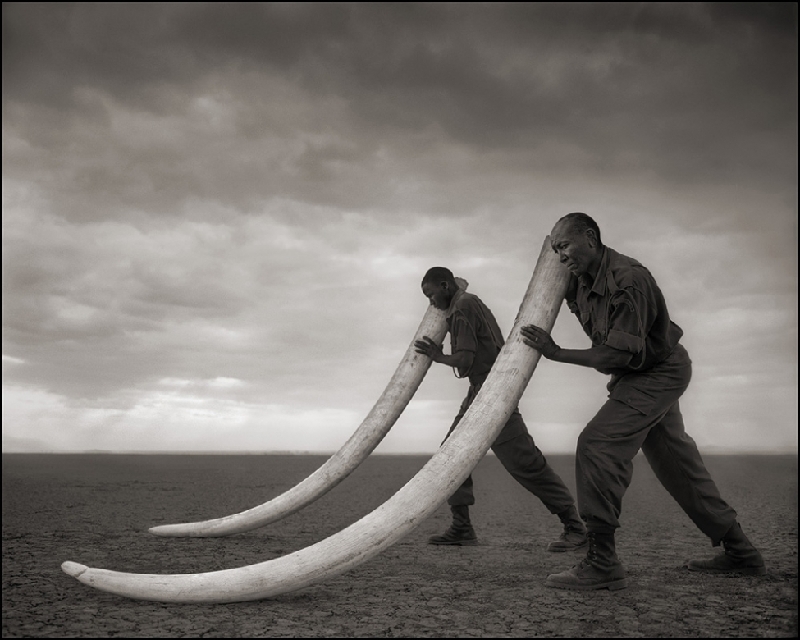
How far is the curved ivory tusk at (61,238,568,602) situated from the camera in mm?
2738

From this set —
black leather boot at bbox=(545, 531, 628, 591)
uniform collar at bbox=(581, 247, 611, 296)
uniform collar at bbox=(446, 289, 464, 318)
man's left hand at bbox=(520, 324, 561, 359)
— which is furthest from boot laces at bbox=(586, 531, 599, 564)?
uniform collar at bbox=(446, 289, 464, 318)

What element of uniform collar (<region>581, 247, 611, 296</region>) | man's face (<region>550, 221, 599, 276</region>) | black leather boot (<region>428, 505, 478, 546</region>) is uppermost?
man's face (<region>550, 221, 599, 276</region>)

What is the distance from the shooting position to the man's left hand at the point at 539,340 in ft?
10.1

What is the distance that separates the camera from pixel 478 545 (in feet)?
15.7

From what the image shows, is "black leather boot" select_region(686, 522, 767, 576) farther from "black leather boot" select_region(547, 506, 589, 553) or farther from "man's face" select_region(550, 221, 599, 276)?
"man's face" select_region(550, 221, 599, 276)

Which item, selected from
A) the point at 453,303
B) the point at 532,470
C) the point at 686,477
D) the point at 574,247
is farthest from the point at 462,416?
the point at 574,247

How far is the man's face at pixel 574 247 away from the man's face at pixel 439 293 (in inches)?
58.1

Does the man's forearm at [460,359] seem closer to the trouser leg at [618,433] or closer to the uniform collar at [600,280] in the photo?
the trouser leg at [618,433]

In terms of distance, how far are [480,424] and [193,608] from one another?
4.31 feet

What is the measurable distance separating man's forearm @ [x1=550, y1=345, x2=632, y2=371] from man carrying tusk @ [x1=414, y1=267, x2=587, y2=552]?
137cm

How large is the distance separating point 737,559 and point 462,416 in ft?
5.39

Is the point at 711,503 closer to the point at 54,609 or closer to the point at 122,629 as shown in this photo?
the point at 122,629

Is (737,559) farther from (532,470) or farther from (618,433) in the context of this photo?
(532,470)

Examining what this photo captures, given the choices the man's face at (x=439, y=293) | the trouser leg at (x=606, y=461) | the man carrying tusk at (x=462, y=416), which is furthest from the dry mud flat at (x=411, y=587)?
the man's face at (x=439, y=293)
